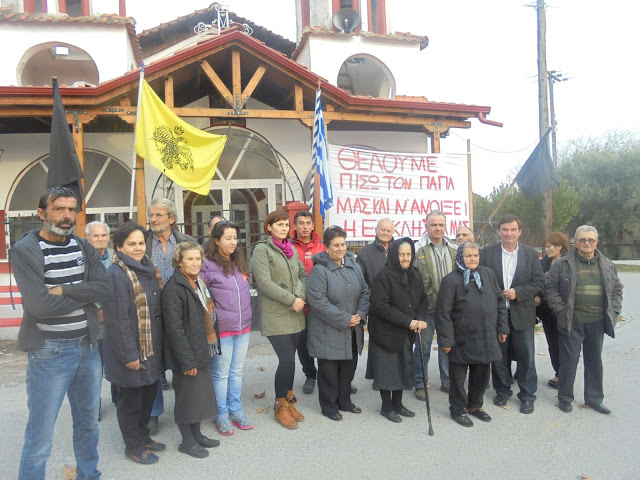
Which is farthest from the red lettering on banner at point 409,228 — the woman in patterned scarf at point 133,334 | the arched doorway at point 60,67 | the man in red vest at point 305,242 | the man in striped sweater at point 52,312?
the arched doorway at point 60,67

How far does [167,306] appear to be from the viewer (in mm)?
3484

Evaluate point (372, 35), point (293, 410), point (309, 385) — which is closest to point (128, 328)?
point (293, 410)

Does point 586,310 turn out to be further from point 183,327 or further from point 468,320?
point 183,327

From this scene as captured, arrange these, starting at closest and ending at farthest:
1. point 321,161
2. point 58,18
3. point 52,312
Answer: point 52,312
point 321,161
point 58,18

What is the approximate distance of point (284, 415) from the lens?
4.20 metres

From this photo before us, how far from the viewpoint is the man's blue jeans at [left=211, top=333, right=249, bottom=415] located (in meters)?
3.96

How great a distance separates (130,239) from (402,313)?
2327 mm

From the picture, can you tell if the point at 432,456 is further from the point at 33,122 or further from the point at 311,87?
the point at 33,122

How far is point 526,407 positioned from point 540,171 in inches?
228

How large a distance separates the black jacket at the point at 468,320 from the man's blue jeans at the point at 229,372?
1.80m

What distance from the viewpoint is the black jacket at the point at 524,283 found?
15.1ft

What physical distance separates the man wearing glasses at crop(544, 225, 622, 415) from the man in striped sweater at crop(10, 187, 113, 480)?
4.06 meters

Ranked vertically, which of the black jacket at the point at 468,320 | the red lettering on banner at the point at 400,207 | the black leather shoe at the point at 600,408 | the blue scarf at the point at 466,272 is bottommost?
the black leather shoe at the point at 600,408

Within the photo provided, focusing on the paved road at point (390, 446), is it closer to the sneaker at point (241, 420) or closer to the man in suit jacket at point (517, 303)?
the sneaker at point (241, 420)
